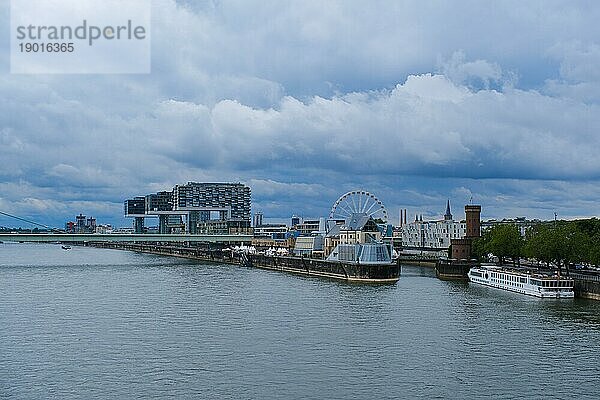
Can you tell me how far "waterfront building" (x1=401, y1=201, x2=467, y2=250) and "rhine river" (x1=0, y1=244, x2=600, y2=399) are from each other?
74661mm

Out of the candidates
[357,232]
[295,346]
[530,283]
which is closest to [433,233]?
[357,232]

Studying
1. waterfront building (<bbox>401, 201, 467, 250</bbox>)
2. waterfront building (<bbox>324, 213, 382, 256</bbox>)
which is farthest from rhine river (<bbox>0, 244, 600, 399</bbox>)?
waterfront building (<bbox>401, 201, 467, 250</bbox>)

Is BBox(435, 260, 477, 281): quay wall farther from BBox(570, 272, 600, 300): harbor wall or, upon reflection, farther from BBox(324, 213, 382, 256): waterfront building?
BBox(570, 272, 600, 300): harbor wall

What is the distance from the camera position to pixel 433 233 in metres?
131

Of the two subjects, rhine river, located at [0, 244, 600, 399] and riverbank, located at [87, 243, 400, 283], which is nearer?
rhine river, located at [0, 244, 600, 399]

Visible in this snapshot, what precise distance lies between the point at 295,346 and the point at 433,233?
106 meters

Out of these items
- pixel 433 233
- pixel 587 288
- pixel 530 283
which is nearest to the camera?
pixel 587 288

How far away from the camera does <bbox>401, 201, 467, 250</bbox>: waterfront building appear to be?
399 ft

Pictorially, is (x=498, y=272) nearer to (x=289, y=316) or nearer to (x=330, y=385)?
(x=289, y=316)

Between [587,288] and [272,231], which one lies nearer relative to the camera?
[587,288]

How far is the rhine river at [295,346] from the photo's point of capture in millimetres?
22016

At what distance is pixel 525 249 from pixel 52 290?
35.3 m

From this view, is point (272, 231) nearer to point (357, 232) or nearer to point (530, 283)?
point (357, 232)

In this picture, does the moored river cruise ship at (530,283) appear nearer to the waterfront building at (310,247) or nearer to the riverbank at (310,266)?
the riverbank at (310,266)
